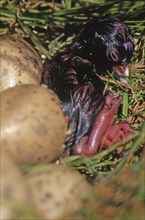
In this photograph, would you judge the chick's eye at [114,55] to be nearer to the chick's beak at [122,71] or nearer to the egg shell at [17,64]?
the chick's beak at [122,71]

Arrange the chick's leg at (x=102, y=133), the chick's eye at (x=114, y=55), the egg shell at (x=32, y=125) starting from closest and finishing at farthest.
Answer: the egg shell at (x=32, y=125) < the chick's leg at (x=102, y=133) < the chick's eye at (x=114, y=55)

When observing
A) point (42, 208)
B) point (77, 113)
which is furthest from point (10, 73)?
point (42, 208)

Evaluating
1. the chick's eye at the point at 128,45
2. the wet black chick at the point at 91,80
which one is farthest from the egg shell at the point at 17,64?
the chick's eye at the point at 128,45

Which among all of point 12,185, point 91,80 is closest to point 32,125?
point 12,185

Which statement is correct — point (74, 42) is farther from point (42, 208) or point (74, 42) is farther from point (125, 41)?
point (42, 208)

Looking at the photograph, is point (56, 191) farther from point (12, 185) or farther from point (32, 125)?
point (32, 125)

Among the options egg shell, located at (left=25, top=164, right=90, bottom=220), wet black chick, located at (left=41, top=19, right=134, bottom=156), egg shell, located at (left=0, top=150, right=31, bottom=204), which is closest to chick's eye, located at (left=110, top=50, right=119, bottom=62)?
wet black chick, located at (left=41, top=19, right=134, bottom=156)
